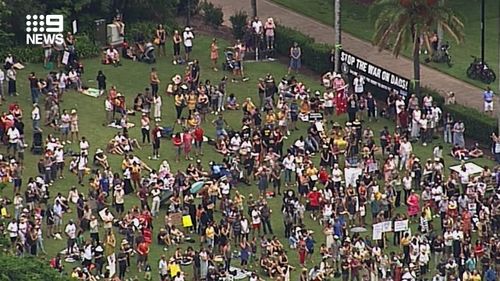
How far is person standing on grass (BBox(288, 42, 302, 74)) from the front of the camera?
7594 cm

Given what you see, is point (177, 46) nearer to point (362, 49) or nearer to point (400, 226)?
point (362, 49)

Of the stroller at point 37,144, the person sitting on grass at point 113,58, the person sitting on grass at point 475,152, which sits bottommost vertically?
the person sitting on grass at point 475,152

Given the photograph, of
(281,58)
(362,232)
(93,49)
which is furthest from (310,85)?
(362,232)

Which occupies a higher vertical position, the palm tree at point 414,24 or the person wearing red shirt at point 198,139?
the palm tree at point 414,24

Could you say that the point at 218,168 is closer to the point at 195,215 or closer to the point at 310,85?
the point at 195,215

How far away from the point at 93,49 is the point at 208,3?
7.24 m

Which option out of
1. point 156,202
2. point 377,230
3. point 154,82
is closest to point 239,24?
point 154,82

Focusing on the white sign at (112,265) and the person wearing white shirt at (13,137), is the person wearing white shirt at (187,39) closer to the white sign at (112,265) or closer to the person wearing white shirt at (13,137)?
the person wearing white shirt at (13,137)

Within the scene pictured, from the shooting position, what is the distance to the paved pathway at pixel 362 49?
7450cm

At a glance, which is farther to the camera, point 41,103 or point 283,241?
point 41,103

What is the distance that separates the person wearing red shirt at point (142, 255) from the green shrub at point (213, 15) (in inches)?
915

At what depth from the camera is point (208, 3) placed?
3236 inches

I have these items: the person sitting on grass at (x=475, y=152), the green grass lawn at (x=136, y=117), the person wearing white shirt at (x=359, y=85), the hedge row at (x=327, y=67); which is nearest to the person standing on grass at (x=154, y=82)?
the green grass lawn at (x=136, y=117)

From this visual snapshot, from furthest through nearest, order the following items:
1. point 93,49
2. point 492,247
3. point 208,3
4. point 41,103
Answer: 1. point 208,3
2. point 93,49
3. point 41,103
4. point 492,247
